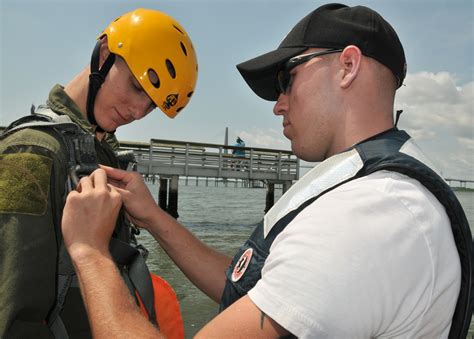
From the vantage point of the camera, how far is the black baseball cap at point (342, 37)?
1938mm

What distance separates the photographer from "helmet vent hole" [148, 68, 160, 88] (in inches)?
121

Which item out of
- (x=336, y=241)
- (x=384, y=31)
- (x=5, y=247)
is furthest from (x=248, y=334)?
(x=384, y=31)

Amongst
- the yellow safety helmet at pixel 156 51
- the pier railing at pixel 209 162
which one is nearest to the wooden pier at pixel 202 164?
the pier railing at pixel 209 162

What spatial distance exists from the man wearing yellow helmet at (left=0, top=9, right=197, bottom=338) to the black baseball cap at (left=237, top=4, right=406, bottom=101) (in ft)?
3.51

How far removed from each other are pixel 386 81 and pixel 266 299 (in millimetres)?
1153

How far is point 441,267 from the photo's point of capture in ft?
4.82

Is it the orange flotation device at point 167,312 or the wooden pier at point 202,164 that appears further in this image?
the wooden pier at point 202,164

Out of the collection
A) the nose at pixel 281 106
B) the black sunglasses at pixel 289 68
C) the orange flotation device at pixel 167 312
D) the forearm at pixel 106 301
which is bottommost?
the orange flotation device at pixel 167 312

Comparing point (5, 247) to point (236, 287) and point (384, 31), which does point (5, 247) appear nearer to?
point (236, 287)

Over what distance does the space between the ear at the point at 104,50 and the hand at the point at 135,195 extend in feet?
2.87

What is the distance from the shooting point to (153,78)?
312cm

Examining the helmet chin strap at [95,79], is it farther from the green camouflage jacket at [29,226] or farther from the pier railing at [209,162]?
the pier railing at [209,162]

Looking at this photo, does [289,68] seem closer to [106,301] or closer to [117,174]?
[117,174]

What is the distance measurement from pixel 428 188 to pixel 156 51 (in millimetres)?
2213
